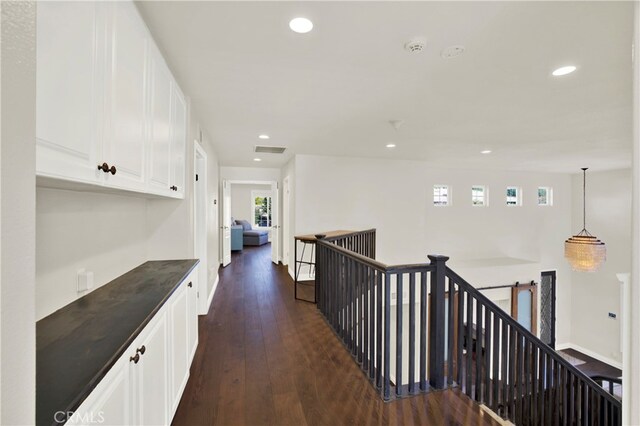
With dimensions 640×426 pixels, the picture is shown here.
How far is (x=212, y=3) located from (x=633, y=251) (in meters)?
1.92

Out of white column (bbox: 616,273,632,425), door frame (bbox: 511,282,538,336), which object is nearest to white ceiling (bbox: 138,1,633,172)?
white column (bbox: 616,273,632,425)

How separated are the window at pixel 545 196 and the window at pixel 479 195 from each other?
1.84 meters

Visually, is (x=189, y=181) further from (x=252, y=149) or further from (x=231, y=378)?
(x=252, y=149)

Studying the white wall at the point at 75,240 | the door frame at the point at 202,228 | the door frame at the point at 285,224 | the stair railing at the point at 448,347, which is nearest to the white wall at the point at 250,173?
the door frame at the point at 285,224

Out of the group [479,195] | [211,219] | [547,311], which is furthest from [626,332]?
[547,311]

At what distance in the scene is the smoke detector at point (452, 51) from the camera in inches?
73.1

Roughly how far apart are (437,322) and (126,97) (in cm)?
250

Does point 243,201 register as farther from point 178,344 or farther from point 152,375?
point 152,375

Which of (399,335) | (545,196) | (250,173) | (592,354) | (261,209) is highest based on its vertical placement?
(250,173)

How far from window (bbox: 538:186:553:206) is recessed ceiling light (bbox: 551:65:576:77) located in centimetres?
747

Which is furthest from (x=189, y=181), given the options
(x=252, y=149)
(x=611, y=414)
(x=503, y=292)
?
(x=503, y=292)

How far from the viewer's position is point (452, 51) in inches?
75.0

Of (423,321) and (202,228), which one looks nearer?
(423,321)

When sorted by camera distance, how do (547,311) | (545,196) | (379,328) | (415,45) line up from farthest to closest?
(545,196)
(547,311)
(379,328)
(415,45)
